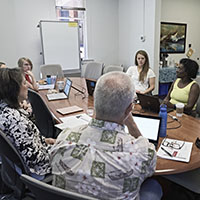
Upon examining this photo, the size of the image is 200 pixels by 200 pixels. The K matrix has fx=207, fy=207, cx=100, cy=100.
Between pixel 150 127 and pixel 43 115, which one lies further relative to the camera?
pixel 43 115

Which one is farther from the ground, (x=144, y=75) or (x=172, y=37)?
(x=172, y=37)

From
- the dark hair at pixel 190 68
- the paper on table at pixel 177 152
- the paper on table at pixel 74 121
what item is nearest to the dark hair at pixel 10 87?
the paper on table at pixel 74 121

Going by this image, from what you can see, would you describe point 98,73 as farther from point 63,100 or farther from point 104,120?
point 104,120

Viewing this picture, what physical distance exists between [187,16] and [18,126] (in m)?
5.83

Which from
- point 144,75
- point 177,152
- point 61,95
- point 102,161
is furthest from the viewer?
point 144,75

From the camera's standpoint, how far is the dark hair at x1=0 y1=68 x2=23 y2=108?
1.34m

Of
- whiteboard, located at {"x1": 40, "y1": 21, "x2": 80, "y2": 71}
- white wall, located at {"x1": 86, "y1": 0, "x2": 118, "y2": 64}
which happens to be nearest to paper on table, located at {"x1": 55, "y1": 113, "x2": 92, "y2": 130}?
whiteboard, located at {"x1": 40, "y1": 21, "x2": 80, "y2": 71}

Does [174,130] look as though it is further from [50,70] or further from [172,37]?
[172,37]

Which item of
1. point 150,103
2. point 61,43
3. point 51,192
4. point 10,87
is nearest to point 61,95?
point 150,103

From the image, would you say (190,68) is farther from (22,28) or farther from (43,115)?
(22,28)

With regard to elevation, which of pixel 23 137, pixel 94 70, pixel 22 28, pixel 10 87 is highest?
pixel 22 28

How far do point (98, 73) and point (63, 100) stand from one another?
2101mm

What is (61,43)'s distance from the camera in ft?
16.4

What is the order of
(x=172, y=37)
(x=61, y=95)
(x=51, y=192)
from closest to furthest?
(x=51, y=192), (x=61, y=95), (x=172, y=37)
